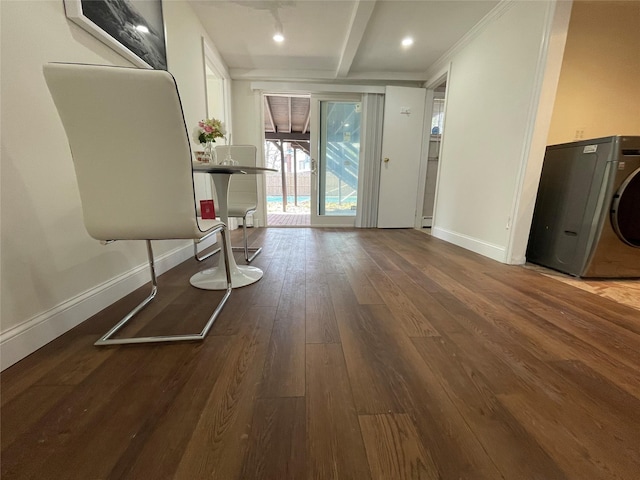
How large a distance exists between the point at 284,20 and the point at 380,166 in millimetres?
2173

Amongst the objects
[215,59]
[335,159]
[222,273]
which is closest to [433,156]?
[335,159]

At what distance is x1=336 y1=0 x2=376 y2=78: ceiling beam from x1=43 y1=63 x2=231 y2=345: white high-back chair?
2.05 meters

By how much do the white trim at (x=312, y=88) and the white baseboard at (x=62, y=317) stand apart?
309 cm

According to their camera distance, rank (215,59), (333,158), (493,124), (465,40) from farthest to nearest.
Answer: (333,158) → (215,59) → (465,40) → (493,124)

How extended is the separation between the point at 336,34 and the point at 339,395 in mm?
3226

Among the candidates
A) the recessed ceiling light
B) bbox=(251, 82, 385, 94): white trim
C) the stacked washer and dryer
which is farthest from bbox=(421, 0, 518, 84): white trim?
the stacked washer and dryer

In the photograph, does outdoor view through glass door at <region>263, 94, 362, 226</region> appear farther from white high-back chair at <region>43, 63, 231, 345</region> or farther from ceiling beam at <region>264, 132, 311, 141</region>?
white high-back chair at <region>43, 63, 231, 345</region>

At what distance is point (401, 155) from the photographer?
148 inches

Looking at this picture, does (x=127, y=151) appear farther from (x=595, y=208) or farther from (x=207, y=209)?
(x=595, y=208)

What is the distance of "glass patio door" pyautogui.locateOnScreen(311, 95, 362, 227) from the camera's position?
382cm

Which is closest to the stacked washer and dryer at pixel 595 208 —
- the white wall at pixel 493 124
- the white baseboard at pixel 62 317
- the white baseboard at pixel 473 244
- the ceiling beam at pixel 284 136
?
the white wall at pixel 493 124

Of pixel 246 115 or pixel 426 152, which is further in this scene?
pixel 426 152

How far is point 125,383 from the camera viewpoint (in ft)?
2.62

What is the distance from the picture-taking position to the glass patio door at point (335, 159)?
3.82 m
